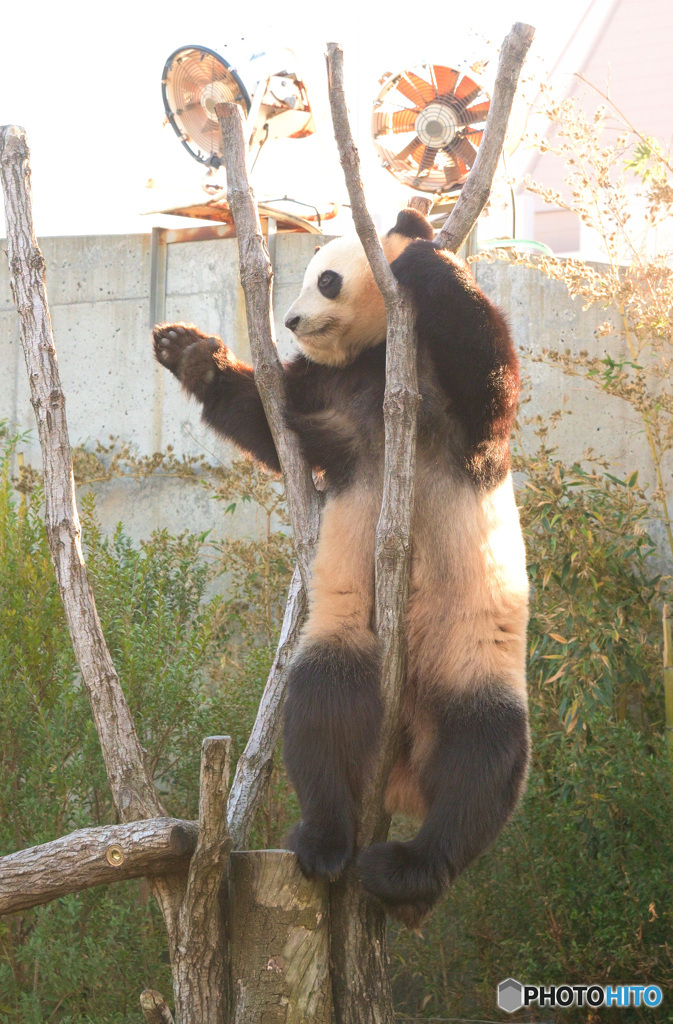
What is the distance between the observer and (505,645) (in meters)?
2.85

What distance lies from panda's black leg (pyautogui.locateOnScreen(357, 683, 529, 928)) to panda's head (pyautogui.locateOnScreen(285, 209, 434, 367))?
1.10 metres

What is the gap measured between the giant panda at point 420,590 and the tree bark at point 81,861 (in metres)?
0.37

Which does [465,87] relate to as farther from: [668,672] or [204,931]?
[204,931]

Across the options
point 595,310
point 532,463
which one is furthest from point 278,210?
point 532,463

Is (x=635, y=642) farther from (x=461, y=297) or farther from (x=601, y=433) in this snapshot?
(x=461, y=297)

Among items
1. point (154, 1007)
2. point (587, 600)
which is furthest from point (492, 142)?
point (154, 1007)

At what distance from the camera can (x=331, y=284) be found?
3076 millimetres

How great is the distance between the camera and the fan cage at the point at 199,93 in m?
6.10

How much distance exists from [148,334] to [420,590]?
393 centimetres

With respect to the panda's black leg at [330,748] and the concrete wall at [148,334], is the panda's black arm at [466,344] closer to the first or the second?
the panda's black leg at [330,748]

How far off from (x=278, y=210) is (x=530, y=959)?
4.61m

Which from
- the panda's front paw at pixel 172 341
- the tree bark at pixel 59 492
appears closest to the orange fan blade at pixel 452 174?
the panda's front paw at pixel 172 341

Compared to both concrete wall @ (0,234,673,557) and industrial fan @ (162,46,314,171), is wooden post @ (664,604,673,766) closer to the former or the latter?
concrete wall @ (0,234,673,557)

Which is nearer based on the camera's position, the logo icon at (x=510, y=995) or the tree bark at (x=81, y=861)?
the tree bark at (x=81, y=861)
